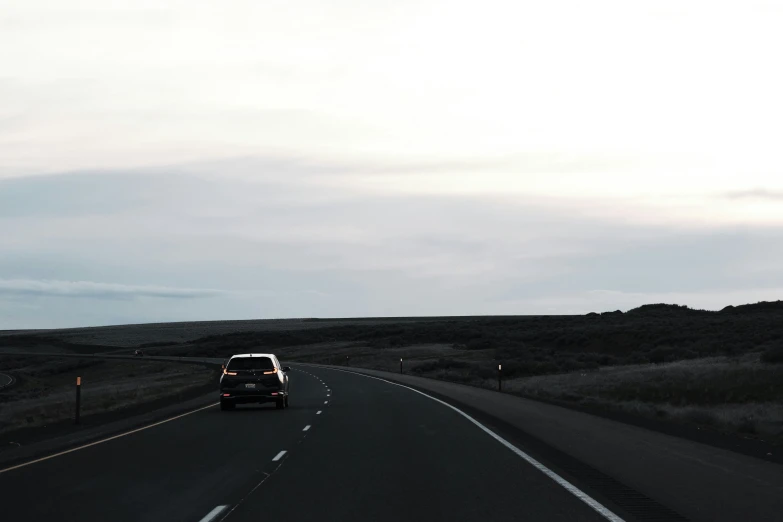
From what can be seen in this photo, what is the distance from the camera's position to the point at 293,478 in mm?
14312

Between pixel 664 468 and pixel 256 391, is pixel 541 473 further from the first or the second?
pixel 256 391

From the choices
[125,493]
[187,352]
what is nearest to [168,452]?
[125,493]

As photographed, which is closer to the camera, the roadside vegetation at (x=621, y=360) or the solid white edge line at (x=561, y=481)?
the solid white edge line at (x=561, y=481)

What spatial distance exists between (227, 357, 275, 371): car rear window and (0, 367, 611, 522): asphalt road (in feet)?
22.0

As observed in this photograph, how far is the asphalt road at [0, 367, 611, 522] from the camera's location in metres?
11.2

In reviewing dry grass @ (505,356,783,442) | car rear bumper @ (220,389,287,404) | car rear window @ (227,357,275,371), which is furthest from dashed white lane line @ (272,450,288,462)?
car rear window @ (227,357,275,371)

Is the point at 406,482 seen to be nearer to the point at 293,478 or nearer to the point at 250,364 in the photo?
the point at 293,478

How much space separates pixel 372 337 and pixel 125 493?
13202cm

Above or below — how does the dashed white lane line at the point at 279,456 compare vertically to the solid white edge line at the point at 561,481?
above

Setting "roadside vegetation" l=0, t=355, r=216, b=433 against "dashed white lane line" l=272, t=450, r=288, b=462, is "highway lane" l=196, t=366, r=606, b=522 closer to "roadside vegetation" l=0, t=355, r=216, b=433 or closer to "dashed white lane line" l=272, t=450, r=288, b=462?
"dashed white lane line" l=272, t=450, r=288, b=462

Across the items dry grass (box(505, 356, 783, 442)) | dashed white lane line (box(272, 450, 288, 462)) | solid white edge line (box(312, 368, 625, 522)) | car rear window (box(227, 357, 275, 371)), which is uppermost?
car rear window (box(227, 357, 275, 371))

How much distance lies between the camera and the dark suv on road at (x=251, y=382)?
30984 mm

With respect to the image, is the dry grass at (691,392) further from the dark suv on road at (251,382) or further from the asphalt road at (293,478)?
the dark suv on road at (251,382)

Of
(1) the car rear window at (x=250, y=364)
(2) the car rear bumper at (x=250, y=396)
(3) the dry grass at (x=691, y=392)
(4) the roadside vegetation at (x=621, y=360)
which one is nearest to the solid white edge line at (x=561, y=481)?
(4) the roadside vegetation at (x=621, y=360)
